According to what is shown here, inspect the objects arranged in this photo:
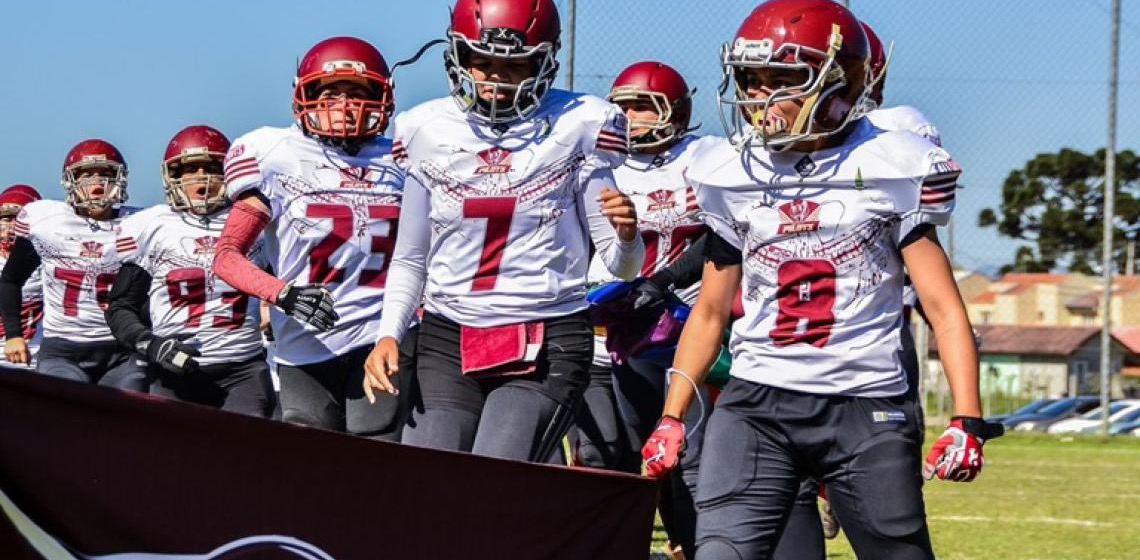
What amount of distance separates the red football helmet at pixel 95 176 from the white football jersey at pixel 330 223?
3828 millimetres

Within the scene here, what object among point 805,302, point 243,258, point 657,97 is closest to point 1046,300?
point 657,97

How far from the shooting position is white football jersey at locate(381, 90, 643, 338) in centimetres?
535

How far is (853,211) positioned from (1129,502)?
8.63 metres

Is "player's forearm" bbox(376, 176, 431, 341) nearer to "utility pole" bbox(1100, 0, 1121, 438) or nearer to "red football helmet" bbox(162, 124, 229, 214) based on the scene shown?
"red football helmet" bbox(162, 124, 229, 214)

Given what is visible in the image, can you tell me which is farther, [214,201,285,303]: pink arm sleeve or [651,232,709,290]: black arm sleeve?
[651,232,709,290]: black arm sleeve

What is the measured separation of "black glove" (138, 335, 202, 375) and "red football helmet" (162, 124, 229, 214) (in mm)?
615

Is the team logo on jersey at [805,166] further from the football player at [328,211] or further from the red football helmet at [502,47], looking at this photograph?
the football player at [328,211]

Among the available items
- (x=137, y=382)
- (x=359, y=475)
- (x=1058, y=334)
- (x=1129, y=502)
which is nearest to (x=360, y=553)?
(x=359, y=475)

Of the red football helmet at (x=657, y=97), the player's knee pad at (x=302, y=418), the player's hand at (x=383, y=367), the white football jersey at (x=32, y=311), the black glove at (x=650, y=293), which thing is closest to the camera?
the player's hand at (x=383, y=367)

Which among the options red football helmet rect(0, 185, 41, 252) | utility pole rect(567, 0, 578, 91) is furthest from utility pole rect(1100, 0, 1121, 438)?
red football helmet rect(0, 185, 41, 252)

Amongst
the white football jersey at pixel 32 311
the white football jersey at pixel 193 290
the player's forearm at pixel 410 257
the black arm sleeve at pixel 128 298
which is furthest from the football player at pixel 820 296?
the white football jersey at pixel 32 311

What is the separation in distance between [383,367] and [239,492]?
114cm

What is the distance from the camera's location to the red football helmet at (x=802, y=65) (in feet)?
15.0

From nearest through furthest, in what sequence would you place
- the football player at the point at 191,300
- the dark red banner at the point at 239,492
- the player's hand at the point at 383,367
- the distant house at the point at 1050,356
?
1. the dark red banner at the point at 239,492
2. the player's hand at the point at 383,367
3. the football player at the point at 191,300
4. the distant house at the point at 1050,356
